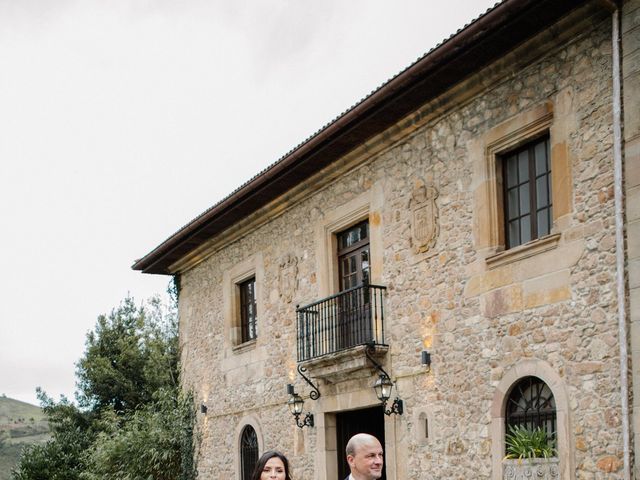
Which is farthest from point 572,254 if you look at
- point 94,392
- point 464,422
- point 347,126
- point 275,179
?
point 94,392

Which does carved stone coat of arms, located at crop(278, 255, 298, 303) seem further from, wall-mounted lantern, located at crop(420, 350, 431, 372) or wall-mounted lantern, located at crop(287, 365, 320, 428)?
wall-mounted lantern, located at crop(420, 350, 431, 372)

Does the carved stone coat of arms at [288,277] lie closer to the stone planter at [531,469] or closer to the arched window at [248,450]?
the arched window at [248,450]

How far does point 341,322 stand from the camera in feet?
48.3

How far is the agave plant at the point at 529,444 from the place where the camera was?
1074 centimetres

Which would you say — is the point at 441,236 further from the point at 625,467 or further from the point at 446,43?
the point at 625,467

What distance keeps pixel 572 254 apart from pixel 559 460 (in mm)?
2144

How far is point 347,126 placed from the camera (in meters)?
13.9

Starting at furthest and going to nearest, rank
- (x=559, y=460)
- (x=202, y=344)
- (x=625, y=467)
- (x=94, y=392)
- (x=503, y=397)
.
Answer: (x=94, y=392)
(x=202, y=344)
(x=503, y=397)
(x=559, y=460)
(x=625, y=467)

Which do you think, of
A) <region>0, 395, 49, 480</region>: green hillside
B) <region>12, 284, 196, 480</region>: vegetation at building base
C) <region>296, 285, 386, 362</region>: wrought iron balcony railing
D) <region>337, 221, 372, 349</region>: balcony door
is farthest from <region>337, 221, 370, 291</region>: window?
<region>0, 395, 49, 480</region>: green hillside

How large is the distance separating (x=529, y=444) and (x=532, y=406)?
44 centimetres

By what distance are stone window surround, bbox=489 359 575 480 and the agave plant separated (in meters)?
0.14

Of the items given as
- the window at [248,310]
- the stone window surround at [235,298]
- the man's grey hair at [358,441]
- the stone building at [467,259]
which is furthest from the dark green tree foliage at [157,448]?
the man's grey hair at [358,441]

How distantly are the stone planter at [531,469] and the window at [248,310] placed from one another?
7919mm

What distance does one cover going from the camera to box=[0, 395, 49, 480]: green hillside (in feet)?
220
